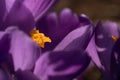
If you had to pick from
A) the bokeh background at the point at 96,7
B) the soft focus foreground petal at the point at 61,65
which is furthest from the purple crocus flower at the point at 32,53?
the bokeh background at the point at 96,7

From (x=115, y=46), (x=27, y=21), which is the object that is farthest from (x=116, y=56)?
(x=27, y=21)

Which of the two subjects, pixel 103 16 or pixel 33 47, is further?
pixel 103 16

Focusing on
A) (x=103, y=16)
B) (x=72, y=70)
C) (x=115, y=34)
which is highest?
(x=72, y=70)

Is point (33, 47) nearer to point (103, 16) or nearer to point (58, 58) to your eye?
point (58, 58)

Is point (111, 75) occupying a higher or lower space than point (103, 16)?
higher

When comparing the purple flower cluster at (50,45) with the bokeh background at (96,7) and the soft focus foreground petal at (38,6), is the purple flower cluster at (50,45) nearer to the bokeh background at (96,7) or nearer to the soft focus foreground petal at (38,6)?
the soft focus foreground petal at (38,6)
